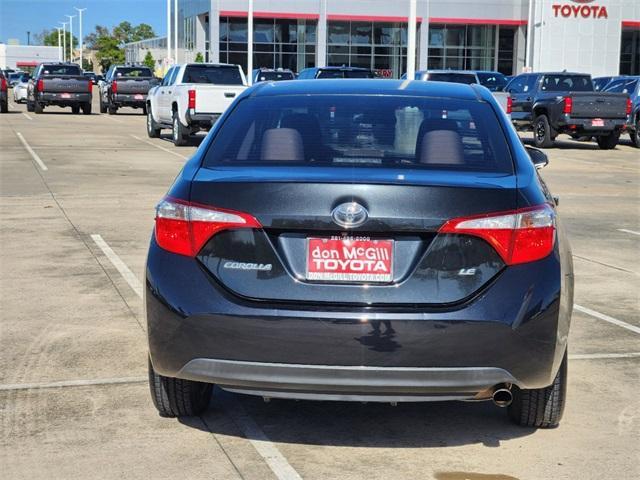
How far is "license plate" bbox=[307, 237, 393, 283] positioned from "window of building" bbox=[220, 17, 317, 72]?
64.9m

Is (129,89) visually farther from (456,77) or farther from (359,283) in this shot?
(359,283)

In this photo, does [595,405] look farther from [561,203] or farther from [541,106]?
[541,106]

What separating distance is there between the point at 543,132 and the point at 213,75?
820 centimetres

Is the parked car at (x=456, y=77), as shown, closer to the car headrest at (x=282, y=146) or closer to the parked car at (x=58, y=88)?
the parked car at (x=58, y=88)

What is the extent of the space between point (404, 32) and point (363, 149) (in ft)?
217

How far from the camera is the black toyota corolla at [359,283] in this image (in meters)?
4.26

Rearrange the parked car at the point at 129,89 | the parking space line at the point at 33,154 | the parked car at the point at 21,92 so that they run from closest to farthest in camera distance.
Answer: the parking space line at the point at 33,154
the parked car at the point at 129,89
the parked car at the point at 21,92

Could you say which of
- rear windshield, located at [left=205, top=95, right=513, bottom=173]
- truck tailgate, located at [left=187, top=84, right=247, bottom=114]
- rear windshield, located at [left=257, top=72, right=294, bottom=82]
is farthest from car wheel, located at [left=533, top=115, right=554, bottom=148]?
rear windshield, located at [left=205, top=95, right=513, bottom=173]

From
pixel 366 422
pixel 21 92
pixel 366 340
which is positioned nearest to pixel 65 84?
pixel 21 92

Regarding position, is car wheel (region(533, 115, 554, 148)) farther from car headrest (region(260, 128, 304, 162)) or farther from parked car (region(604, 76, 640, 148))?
car headrest (region(260, 128, 304, 162))

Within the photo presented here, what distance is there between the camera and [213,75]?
25.7 m

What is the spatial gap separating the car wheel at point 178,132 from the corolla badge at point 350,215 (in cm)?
2082

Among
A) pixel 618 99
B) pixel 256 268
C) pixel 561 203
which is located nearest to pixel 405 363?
pixel 256 268

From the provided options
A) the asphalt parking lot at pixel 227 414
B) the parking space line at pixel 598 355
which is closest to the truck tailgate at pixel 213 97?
the asphalt parking lot at pixel 227 414
